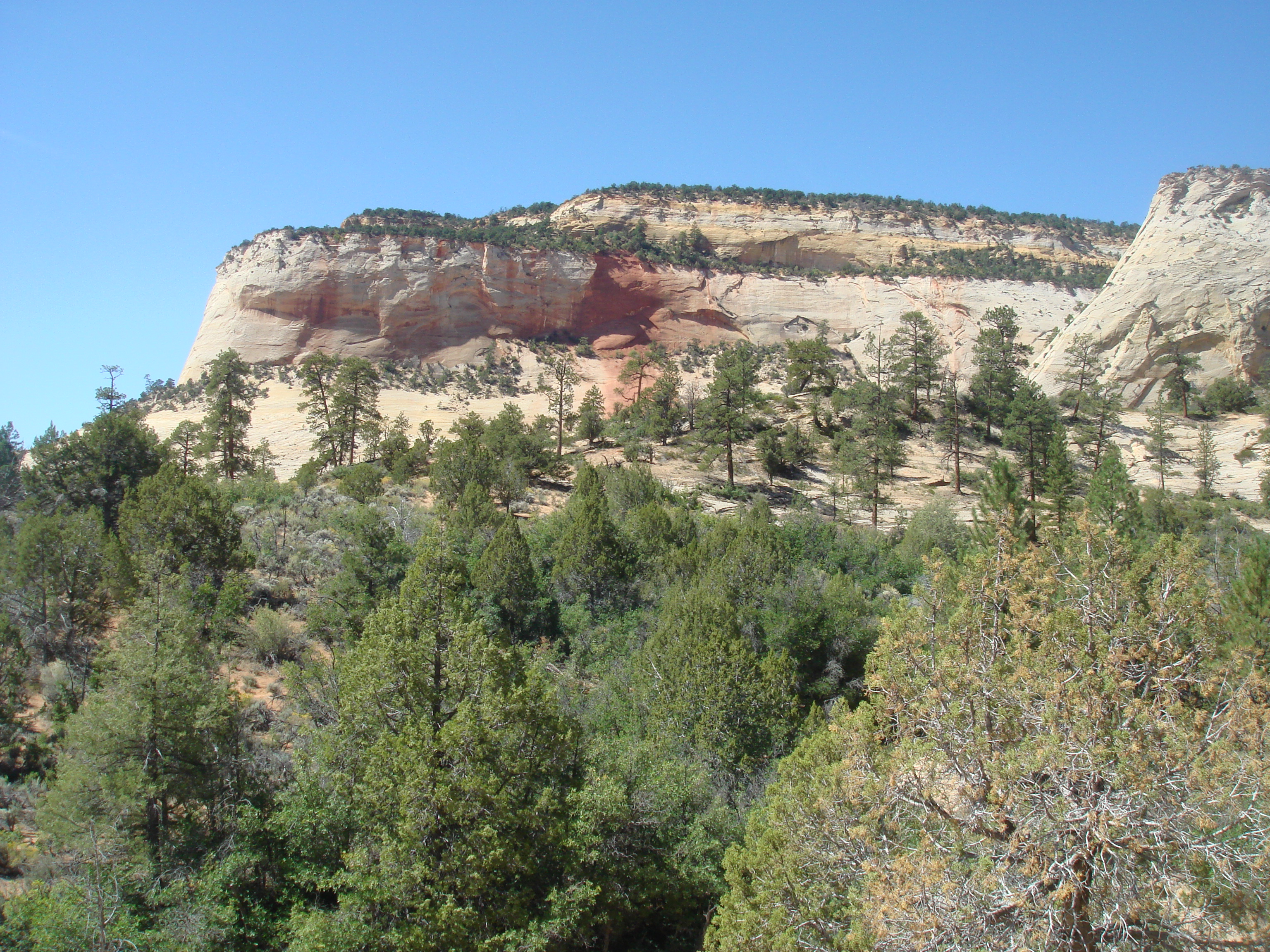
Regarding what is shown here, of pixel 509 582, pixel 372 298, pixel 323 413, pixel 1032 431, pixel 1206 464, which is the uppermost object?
pixel 372 298

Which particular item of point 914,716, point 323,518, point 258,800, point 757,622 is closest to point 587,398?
point 323,518

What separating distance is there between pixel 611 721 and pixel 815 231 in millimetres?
74889

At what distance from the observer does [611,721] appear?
21.0 m

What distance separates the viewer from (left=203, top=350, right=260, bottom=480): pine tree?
39062 mm

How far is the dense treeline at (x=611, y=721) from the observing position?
24.0ft

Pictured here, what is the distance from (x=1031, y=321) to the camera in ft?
233

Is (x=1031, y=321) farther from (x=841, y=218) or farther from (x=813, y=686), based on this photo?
(x=813, y=686)

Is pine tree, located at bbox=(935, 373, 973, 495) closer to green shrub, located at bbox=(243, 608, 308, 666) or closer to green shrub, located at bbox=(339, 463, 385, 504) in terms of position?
green shrub, located at bbox=(339, 463, 385, 504)

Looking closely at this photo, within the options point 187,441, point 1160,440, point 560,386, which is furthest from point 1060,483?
point 187,441

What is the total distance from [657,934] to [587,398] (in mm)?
38925

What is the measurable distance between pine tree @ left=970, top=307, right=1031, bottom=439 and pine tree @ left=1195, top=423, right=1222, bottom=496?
1012cm

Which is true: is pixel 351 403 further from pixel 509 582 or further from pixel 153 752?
pixel 153 752

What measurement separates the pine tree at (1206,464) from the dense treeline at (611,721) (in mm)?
8586

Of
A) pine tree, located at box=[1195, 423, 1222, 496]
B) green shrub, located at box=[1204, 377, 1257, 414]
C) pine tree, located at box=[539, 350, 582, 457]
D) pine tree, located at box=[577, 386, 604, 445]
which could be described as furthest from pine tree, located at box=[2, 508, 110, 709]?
green shrub, located at box=[1204, 377, 1257, 414]
